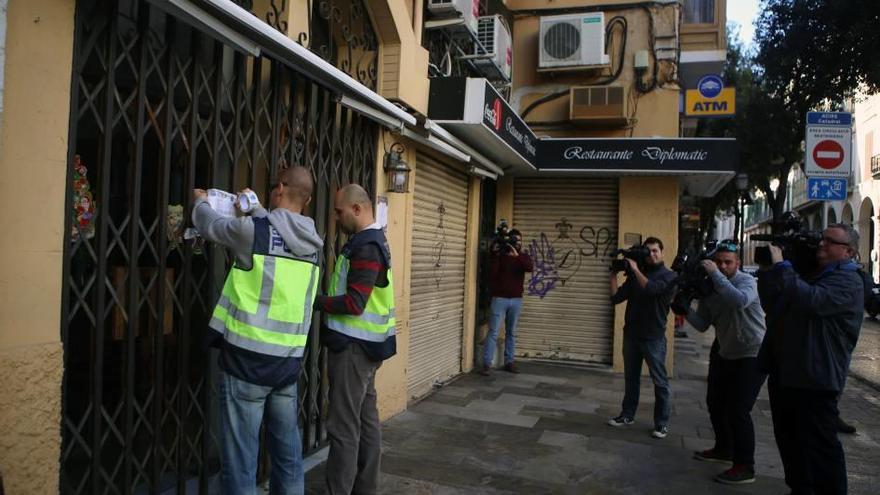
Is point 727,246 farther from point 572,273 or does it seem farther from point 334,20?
point 572,273

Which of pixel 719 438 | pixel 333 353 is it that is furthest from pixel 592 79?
pixel 333 353

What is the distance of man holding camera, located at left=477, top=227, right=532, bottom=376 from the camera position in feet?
27.9

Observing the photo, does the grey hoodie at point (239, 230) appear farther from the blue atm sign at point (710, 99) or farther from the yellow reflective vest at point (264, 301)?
the blue atm sign at point (710, 99)

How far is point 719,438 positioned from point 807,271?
1.74 m

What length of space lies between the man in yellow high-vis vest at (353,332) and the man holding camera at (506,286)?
197 inches

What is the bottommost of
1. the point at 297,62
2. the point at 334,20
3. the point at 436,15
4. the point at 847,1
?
the point at 297,62

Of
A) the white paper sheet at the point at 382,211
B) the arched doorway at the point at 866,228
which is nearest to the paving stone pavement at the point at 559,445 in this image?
the white paper sheet at the point at 382,211

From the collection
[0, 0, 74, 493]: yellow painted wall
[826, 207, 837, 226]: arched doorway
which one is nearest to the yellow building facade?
[0, 0, 74, 493]: yellow painted wall

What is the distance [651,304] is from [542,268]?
4031 millimetres

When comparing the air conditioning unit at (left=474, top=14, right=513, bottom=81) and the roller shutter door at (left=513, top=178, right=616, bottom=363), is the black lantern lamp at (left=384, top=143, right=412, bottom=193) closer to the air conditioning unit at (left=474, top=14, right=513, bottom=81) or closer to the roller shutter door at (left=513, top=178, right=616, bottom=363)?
the air conditioning unit at (left=474, top=14, right=513, bottom=81)

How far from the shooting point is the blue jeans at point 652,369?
575cm

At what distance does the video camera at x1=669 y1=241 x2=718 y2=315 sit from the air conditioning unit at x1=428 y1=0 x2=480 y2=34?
3.39 meters

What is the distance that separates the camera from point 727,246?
191 inches

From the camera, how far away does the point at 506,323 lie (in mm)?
8719
